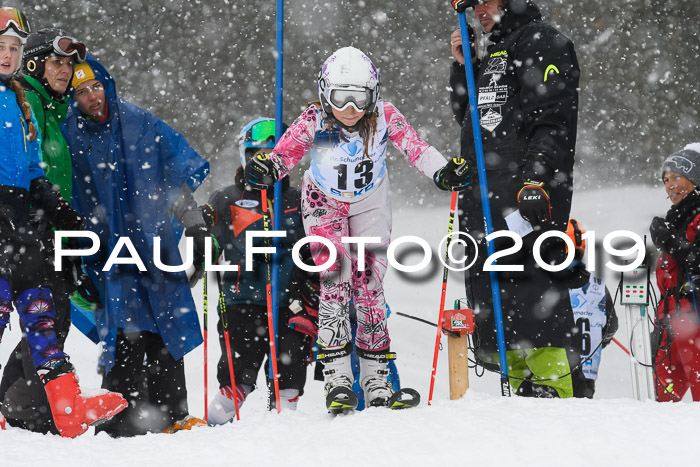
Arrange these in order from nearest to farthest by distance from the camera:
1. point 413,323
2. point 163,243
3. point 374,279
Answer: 1. point 374,279
2. point 163,243
3. point 413,323

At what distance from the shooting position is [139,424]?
350cm

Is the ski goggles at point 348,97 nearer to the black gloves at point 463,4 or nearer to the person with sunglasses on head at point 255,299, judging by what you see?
the black gloves at point 463,4

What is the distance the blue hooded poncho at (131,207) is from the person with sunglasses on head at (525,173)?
155 cm

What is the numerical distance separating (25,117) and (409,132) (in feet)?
5.73

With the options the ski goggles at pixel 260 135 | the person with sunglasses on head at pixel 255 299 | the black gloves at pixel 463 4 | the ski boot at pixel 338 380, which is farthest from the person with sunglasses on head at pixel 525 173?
the ski goggles at pixel 260 135

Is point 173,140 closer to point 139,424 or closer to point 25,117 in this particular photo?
point 25,117

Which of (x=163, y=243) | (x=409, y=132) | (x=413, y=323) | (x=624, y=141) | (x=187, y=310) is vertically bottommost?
(x=413, y=323)

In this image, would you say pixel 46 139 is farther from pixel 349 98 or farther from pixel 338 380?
pixel 338 380

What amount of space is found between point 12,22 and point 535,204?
2.47 m

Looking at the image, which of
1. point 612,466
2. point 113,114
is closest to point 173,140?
point 113,114

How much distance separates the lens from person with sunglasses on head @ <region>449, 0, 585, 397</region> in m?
2.98

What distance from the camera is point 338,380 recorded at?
2.87 metres

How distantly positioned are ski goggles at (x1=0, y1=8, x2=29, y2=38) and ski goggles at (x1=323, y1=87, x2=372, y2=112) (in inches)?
56.8

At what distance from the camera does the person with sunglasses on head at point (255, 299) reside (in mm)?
3914
